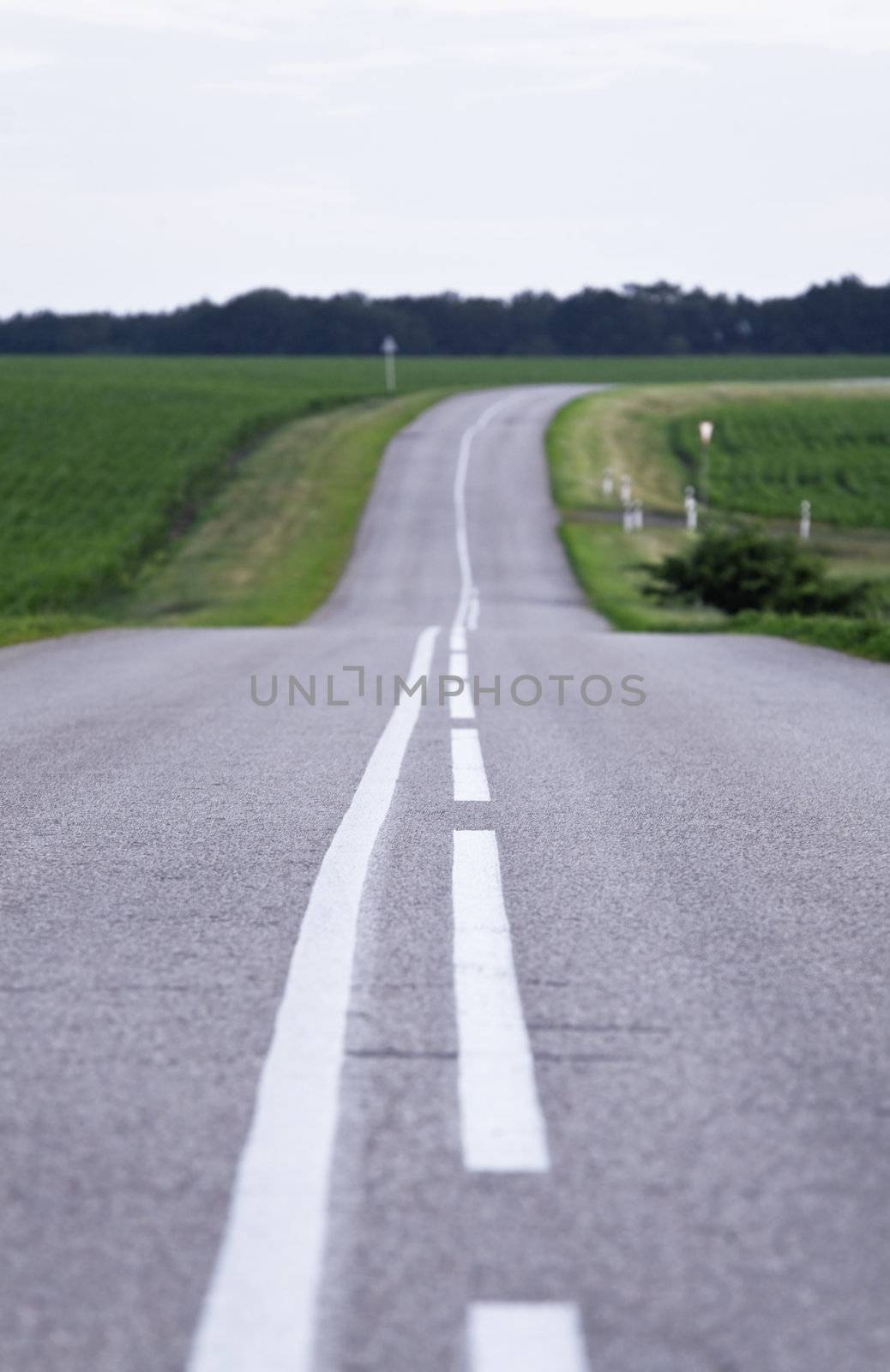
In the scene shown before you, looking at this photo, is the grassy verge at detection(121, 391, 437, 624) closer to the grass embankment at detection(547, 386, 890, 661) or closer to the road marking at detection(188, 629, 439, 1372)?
the grass embankment at detection(547, 386, 890, 661)

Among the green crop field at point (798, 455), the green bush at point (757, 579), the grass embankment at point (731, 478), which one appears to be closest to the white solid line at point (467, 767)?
the grass embankment at point (731, 478)

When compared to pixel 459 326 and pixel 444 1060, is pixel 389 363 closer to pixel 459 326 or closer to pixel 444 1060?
pixel 459 326

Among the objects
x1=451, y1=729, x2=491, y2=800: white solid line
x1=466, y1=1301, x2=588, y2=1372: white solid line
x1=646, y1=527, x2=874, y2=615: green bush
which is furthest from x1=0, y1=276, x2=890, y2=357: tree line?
x1=466, y1=1301, x2=588, y2=1372: white solid line

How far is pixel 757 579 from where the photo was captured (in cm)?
2405

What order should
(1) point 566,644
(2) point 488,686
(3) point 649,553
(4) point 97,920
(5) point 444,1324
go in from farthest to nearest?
1. (3) point 649,553
2. (1) point 566,644
3. (2) point 488,686
4. (4) point 97,920
5. (5) point 444,1324

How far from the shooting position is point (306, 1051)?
3.54 m

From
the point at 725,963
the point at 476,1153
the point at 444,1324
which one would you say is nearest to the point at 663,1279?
the point at 444,1324

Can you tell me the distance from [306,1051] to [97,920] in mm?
1435

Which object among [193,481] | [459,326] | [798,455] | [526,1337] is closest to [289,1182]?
[526,1337]

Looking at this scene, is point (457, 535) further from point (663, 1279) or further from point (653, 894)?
point (663, 1279)

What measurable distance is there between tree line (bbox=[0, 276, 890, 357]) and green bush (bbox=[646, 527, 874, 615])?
11759cm

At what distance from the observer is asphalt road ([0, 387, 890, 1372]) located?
237 centimetres

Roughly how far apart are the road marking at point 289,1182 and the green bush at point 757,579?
19.4 metres

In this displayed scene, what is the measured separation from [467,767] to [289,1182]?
5188mm
